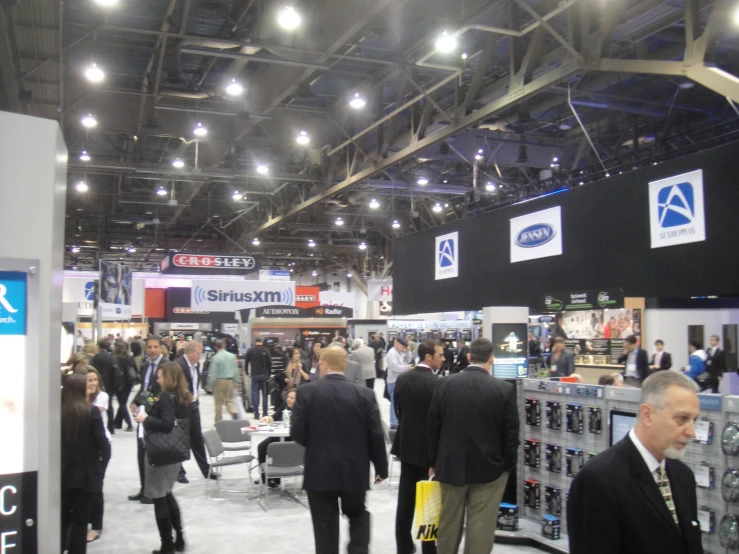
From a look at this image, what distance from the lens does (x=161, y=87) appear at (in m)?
9.97

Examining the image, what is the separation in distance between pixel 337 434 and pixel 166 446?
56.0 inches

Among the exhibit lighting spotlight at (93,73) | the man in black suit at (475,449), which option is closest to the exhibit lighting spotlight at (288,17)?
the exhibit lighting spotlight at (93,73)

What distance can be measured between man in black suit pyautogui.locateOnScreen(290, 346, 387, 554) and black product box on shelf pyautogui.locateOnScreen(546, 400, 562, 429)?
1822mm

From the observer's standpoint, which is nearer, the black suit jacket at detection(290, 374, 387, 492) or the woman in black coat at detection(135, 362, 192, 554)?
the black suit jacket at detection(290, 374, 387, 492)

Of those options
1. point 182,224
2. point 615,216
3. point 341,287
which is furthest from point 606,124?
point 341,287

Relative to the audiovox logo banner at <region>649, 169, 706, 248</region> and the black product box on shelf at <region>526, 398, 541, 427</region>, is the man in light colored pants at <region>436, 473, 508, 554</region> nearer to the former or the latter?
the black product box on shelf at <region>526, 398, 541, 427</region>

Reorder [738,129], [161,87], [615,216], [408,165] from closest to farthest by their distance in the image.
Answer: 1. [615,216]
2. [161,87]
3. [738,129]
4. [408,165]

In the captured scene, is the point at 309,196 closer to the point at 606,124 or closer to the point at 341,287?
the point at 606,124

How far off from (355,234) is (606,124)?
14870 mm

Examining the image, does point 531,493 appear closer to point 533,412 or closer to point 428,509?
point 533,412

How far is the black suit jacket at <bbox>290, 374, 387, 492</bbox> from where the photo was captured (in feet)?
12.3

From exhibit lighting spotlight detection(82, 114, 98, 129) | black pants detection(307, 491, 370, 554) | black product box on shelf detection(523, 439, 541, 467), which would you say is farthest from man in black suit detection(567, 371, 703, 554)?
exhibit lighting spotlight detection(82, 114, 98, 129)

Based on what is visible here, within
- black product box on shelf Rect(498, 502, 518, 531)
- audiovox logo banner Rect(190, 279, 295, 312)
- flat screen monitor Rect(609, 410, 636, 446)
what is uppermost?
audiovox logo banner Rect(190, 279, 295, 312)

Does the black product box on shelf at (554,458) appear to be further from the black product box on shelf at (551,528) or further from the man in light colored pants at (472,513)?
the man in light colored pants at (472,513)
